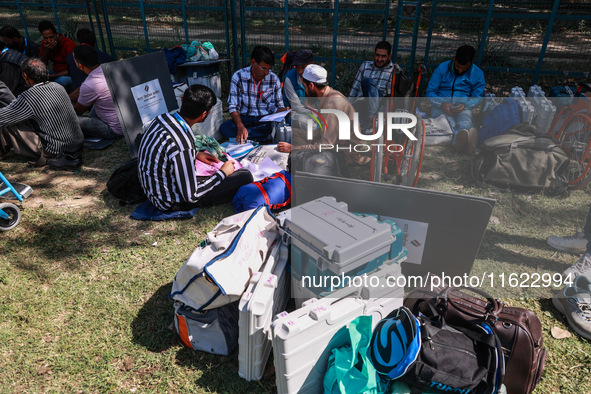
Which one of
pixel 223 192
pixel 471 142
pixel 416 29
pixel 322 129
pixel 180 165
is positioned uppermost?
pixel 416 29

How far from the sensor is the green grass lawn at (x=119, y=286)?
2.60 meters

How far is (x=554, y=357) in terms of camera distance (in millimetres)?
2740

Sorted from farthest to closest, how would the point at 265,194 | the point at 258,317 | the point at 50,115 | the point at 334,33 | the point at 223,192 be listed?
the point at 334,33 < the point at 50,115 < the point at 223,192 < the point at 265,194 < the point at 258,317

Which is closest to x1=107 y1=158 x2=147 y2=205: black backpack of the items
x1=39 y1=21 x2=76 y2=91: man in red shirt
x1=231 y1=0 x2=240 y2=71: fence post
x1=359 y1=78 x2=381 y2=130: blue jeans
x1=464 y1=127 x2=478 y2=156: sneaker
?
x1=359 y1=78 x2=381 y2=130: blue jeans

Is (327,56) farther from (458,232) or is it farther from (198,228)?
(458,232)

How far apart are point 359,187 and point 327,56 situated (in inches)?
198

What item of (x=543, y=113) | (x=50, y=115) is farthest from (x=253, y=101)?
(x=543, y=113)

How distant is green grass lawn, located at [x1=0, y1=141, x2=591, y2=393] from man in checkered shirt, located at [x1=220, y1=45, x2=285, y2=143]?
171 centimetres

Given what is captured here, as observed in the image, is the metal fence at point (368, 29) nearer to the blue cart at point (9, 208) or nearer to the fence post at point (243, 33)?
the fence post at point (243, 33)

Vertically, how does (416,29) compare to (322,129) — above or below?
above

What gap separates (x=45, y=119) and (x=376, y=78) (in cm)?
429

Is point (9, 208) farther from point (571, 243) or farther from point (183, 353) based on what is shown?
point (571, 243)

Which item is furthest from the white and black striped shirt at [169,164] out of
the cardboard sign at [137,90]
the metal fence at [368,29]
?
the metal fence at [368,29]

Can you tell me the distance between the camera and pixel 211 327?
264cm
